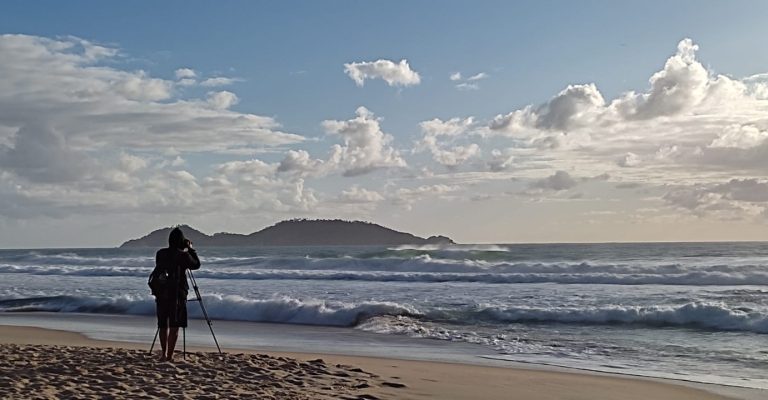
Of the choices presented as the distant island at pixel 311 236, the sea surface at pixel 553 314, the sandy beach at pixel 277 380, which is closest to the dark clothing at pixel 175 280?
the sandy beach at pixel 277 380

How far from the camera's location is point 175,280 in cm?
875

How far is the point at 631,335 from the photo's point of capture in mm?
13672

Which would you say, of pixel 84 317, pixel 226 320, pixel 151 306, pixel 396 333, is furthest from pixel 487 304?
pixel 84 317

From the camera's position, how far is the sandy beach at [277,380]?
7105 mm

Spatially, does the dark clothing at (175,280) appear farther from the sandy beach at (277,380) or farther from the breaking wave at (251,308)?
the breaking wave at (251,308)

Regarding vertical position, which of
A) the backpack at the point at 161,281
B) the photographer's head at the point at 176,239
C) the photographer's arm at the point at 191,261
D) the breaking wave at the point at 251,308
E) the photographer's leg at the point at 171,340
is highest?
the photographer's head at the point at 176,239

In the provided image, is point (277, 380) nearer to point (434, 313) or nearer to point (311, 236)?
point (434, 313)

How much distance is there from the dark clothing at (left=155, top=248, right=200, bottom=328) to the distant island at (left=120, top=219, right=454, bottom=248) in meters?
126

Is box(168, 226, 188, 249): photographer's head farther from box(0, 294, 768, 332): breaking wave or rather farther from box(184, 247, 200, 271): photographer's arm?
box(0, 294, 768, 332): breaking wave

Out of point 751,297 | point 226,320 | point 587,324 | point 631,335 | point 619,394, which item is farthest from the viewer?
point 751,297

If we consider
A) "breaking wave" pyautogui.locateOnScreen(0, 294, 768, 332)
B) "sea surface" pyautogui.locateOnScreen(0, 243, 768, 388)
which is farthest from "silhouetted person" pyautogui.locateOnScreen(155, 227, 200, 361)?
"breaking wave" pyautogui.locateOnScreen(0, 294, 768, 332)

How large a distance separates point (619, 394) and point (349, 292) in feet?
49.6

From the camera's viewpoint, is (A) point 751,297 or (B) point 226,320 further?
(A) point 751,297

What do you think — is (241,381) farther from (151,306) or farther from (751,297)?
(751,297)
